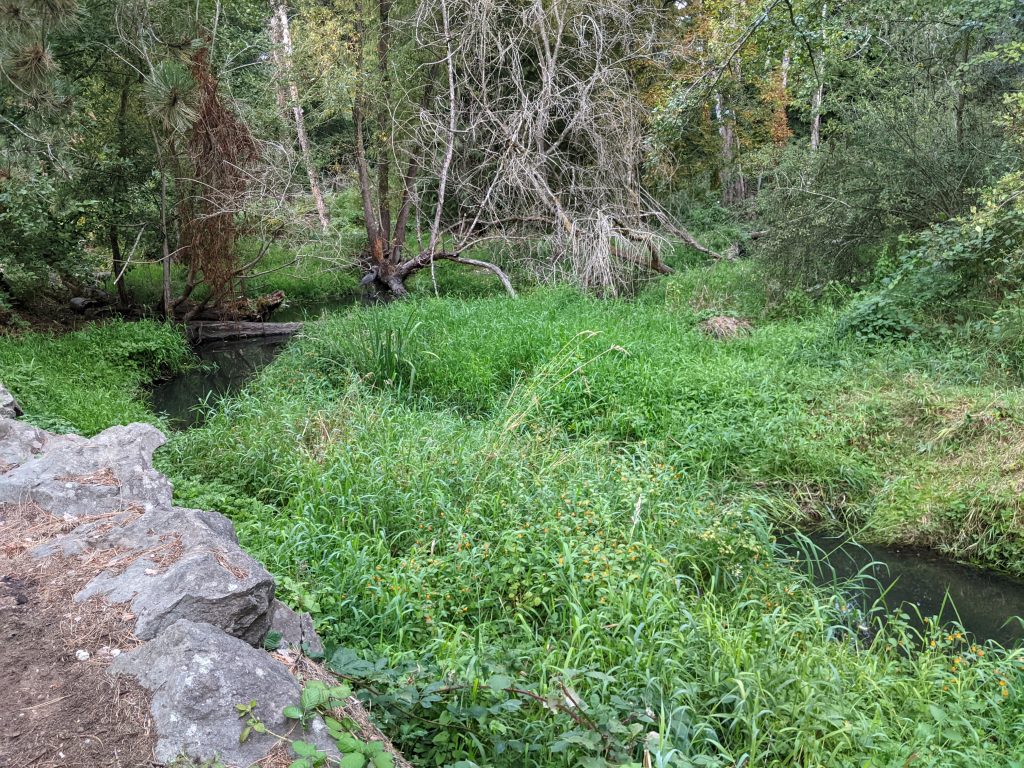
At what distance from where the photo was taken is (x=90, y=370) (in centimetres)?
848

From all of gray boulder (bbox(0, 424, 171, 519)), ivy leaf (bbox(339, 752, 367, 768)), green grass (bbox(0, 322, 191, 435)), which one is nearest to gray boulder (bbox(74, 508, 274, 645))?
gray boulder (bbox(0, 424, 171, 519))

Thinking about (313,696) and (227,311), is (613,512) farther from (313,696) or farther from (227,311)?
(227,311)

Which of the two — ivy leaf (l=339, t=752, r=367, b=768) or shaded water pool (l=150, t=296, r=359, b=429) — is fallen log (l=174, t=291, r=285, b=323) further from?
ivy leaf (l=339, t=752, r=367, b=768)

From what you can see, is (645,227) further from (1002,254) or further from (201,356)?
(201,356)

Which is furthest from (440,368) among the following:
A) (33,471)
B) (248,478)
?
(33,471)

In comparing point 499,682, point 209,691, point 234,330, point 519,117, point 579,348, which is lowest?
point 234,330

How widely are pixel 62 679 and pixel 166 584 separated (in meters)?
0.40

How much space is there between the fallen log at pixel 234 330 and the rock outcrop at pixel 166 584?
7666 millimetres

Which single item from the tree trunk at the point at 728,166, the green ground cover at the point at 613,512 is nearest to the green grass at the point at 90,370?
the green ground cover at the point at 613,512

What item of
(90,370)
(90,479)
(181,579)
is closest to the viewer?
(181,579)

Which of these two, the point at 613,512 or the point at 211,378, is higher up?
the point at 613,512

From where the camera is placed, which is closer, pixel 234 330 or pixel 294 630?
pixel 294 630

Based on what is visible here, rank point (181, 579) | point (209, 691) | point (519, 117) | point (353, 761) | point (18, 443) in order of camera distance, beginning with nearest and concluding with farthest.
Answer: point (353, 761) < point (209, 691) < point (181, 579) < point (18, 443) < point (519, 117)

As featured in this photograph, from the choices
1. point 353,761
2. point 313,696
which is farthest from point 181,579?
point 353,761
